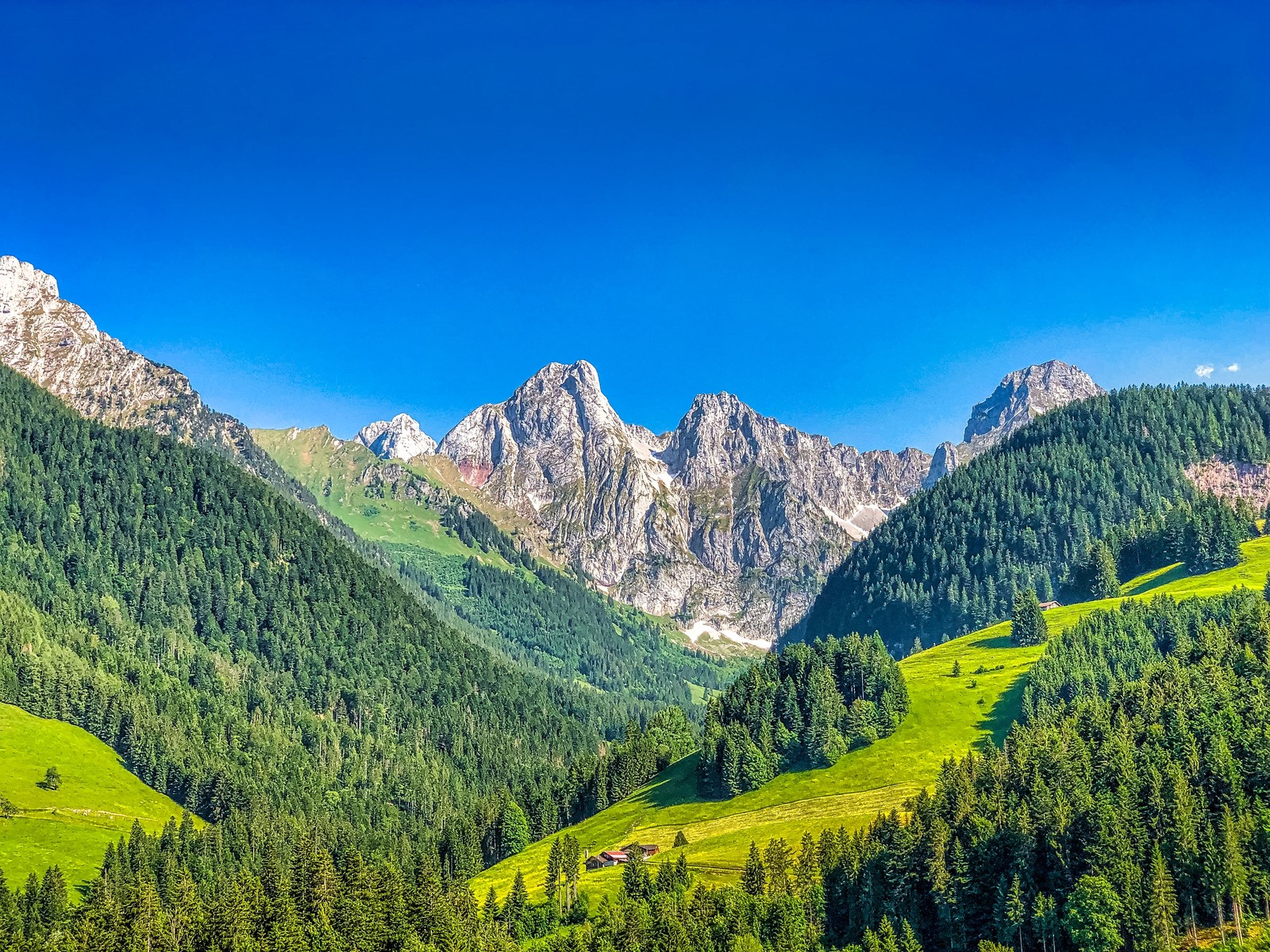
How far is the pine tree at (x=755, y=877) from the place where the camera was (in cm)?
12250

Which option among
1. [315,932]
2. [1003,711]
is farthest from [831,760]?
[315,932]

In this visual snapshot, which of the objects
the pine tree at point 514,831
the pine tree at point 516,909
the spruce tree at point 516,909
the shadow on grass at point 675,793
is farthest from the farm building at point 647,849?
the pine tree at point 514,831

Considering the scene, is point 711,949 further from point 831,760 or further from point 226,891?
point 831,760

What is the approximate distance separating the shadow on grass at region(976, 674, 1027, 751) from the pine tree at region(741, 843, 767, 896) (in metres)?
65.5

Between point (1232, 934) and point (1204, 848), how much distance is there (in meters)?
8.03

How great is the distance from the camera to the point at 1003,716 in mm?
188625

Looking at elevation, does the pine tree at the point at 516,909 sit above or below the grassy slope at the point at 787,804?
below

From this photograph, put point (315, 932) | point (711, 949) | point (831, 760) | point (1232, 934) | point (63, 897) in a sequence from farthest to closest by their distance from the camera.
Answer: point (831, 760) → point (63, 897) → point (315, 932) → point (711, 949) → point (1232, 934)

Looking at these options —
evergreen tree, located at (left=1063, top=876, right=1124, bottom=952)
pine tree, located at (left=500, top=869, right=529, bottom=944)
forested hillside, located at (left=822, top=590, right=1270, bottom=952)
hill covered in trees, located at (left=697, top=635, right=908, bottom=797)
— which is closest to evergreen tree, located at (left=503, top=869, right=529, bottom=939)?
pine tree, located at (left=500, top=869, right=529, bottom=944)

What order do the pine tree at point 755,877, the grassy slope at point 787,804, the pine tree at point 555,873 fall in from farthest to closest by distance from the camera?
the grassy slope at point 787,804, the pine tree at point 555,873, the pine tree at point 755,877

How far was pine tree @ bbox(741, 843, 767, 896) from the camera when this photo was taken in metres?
122

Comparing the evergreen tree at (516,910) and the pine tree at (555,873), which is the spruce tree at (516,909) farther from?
the pine tree at (555,873)

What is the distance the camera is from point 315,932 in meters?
113

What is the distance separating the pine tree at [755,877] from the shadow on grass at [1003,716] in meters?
65.5
